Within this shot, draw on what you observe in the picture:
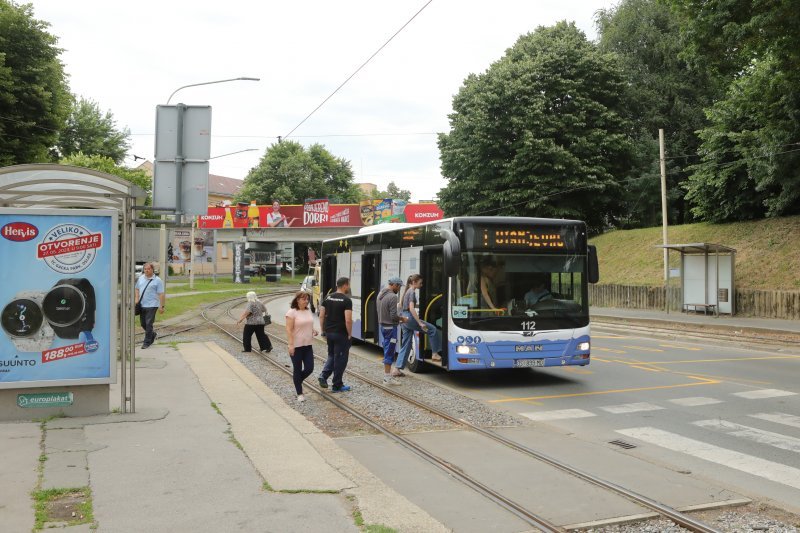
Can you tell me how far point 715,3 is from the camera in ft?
64.2

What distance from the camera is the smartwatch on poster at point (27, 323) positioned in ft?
26.3

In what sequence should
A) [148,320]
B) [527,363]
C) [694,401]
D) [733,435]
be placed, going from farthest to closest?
[148,320]
[527,363]
[694,401]
[733,435]

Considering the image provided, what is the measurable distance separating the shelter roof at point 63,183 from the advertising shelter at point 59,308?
0.10 ft

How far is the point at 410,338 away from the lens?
12.9 metres

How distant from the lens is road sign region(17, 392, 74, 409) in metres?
8.11

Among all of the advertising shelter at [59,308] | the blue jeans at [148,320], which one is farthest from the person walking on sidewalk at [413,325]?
the blue jeans at [148,320]

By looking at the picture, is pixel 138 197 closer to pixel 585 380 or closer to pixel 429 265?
pixel 429 265

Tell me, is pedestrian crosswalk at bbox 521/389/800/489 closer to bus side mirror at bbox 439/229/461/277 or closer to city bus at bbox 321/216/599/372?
→ city bus at bbox 321/216/599/372

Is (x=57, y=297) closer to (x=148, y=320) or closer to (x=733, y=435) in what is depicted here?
(x=733, y=435)

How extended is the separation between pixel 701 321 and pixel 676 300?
560 centimetres

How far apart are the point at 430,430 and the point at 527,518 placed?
327 centimetres

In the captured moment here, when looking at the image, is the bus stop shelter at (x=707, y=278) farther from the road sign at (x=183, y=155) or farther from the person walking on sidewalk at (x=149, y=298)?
the road sign at (x=183, y=155)

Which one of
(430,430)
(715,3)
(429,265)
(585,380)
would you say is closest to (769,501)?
(430,430)

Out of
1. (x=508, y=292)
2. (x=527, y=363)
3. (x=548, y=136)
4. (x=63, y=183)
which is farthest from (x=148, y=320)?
(x=548, y=136)
